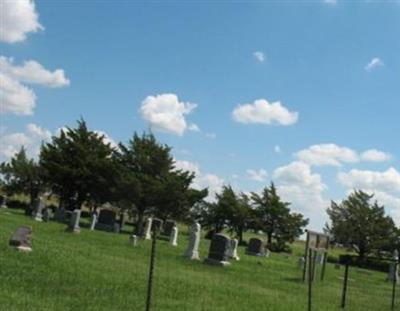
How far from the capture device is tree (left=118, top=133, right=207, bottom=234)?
50.8 metres

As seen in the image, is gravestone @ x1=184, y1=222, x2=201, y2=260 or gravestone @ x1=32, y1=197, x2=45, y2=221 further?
gravestone @ x1=32, y1=197, x2=45, y2=221

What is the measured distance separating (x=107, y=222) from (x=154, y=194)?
581cm

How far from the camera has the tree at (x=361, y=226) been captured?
2558 inches

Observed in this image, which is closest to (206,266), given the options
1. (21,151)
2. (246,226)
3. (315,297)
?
(315,297)

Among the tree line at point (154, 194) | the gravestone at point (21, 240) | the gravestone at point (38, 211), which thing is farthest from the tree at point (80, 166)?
the gravestone at point (21, 240)

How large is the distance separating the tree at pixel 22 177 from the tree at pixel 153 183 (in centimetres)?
1598

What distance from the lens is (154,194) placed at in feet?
166

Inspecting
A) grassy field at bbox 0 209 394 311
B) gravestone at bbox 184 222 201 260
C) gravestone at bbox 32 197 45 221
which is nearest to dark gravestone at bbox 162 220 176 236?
gravestone at bbox 32 197 45 221

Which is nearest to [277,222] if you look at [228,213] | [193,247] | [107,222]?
[228,213]

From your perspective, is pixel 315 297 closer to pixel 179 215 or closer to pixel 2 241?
pixel 2 241

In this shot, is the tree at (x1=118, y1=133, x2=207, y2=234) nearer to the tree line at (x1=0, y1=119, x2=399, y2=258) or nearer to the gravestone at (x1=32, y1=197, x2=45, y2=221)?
the tree line at (x1=0, y1=119, x2=399, y2=258)

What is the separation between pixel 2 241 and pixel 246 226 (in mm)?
47251

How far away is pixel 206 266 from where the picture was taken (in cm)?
2542

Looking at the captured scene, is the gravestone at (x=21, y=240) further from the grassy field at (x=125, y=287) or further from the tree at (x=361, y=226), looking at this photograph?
the tree at (x=361, y=226)
